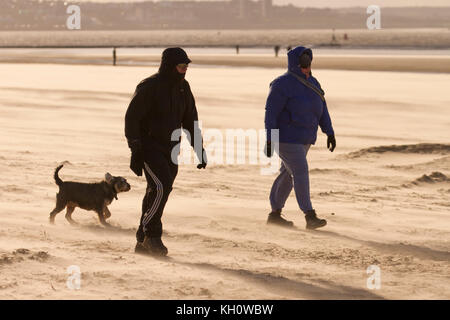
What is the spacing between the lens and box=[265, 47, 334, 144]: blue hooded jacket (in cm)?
847

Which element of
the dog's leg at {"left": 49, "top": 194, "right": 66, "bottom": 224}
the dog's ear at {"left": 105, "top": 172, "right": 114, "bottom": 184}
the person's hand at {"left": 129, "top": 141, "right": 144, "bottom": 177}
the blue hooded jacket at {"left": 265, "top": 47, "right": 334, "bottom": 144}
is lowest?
the dog's leg at {"left": 49, "top": 194, "right": 66, "bottom": 224}

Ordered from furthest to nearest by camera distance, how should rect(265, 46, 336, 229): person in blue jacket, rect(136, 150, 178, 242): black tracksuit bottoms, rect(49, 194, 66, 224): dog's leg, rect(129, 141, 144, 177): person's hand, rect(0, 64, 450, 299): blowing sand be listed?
1. rect(49, 194, 66, 224): dog's leg
2. rect(265, 46, 336, 229): person in blue jacket
3. rect(136, 150, 178, 242): black tracksuit bottoms
4. rect(129, 141, 144, 177): person's hand
5. rect(0, 64, 450, 299): blowing sand

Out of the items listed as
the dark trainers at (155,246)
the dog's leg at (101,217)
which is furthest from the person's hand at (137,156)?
the dog's leg at (101,217)

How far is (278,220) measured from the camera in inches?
355

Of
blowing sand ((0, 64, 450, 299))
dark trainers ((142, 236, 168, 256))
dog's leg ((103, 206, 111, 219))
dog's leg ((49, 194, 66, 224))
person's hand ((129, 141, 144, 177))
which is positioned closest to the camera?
blowing sand ((0, 64, 450, 299))

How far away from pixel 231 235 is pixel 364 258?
156 cm

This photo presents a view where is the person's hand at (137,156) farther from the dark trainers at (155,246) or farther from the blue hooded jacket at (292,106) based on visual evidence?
the blue hooded jacket at (292,106)

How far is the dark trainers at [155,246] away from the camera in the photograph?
7582 millimetres

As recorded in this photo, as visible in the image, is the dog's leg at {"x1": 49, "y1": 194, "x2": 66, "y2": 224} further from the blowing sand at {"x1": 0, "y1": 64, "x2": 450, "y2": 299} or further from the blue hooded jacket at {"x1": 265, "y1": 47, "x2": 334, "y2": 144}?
the blue hooded jacket at {"x1": 265, "y1": 47, "x2": 334, "y2": 144}

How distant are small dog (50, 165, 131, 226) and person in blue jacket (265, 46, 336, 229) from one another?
5.81 feet

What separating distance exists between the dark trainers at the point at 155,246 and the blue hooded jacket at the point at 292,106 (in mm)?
1675

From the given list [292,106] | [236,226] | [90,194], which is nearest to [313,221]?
[236,226]

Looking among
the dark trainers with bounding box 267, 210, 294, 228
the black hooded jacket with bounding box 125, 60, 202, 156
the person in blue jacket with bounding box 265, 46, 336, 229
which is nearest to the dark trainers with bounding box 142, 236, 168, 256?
the black hooded jacket with bounding box 125, 60, 202, 156

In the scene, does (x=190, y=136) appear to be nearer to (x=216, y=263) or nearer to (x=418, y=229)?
(x=216, y=263)
